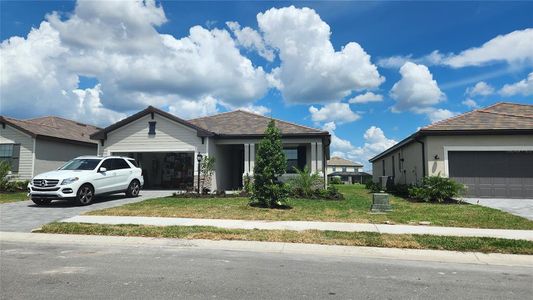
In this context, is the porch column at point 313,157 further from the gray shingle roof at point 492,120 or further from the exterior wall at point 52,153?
the exterior wall at point 52,153

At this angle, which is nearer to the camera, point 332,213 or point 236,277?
point 236,277

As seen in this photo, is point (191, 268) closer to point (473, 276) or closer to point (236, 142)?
point (473, 276)

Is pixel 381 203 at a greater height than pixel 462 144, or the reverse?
pixel 462 144

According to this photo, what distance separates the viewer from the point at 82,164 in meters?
15.2

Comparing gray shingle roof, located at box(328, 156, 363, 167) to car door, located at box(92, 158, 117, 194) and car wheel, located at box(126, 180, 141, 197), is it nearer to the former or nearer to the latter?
car wheel, located at box(126, 180, 141, 197)

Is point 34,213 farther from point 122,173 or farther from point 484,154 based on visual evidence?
point 484,154

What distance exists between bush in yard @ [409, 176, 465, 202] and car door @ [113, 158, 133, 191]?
1293 centimetres

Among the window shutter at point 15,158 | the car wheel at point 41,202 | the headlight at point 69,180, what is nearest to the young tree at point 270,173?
the headlight at point 69,180

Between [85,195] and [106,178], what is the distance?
1.40m

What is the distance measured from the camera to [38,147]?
22562 mm

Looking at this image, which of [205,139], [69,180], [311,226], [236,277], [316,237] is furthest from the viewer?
[205,139]

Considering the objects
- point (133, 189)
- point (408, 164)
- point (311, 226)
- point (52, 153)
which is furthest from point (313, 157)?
point (52, 153)

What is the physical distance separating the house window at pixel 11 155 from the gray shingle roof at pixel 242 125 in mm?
10438

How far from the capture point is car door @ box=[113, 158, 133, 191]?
53.6 feet
